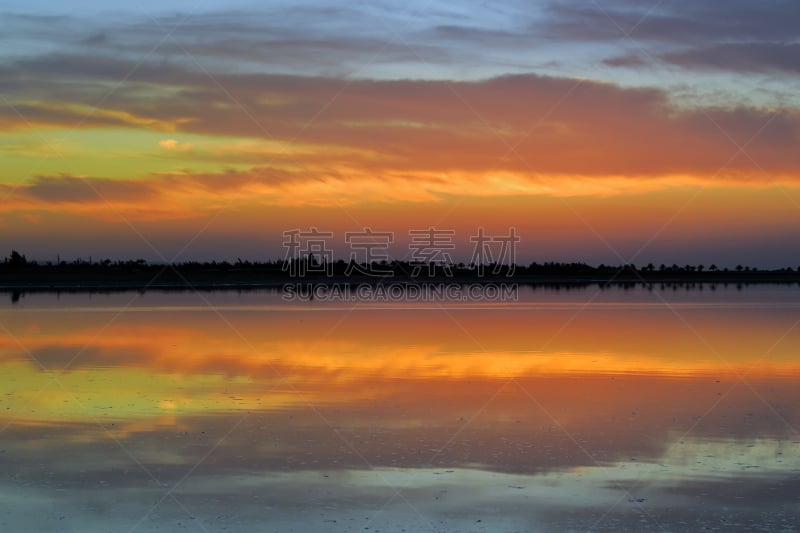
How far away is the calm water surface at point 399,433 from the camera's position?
7988 millimetres

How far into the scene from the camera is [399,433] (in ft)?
36.2

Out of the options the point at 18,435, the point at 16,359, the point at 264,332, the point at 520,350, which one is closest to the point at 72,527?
the point at 18,435

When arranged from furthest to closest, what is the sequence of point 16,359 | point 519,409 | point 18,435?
1. point 16,359
2. point 519,409
3. point 18,435

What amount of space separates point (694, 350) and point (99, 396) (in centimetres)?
1107

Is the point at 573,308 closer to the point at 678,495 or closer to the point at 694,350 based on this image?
the point at 694,350

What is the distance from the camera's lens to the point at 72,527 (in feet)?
24.7

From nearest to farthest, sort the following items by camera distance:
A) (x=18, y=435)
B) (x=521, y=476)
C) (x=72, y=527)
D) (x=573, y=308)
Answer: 1. (x=72, y=527)
2. (x=521, y=476)
3. (x=18, y=435)
4. (x=573, y=308)

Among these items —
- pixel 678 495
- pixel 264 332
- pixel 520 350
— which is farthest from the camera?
pixel 264 332

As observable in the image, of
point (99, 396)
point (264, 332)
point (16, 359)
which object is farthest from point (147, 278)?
point (99, 396)

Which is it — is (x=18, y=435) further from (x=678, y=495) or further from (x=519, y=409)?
(x=678, y=495)

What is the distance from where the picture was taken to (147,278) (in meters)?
67.5

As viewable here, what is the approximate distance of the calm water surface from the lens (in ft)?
26.2

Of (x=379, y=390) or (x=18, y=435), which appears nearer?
(x=18, y=435)

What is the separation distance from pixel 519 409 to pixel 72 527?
631cm
